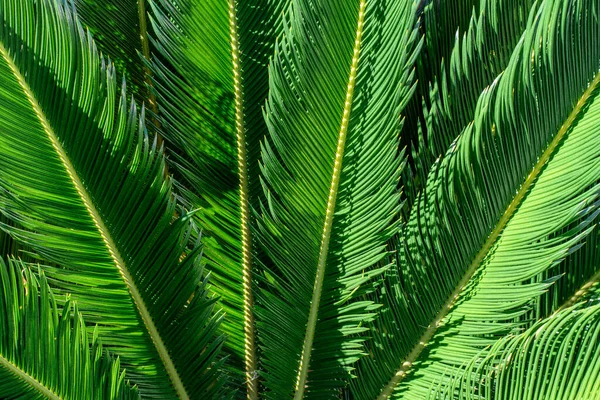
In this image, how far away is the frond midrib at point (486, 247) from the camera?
1.92 m

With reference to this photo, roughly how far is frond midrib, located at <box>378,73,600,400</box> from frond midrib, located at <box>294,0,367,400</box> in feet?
0.95

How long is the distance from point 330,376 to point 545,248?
0.85m

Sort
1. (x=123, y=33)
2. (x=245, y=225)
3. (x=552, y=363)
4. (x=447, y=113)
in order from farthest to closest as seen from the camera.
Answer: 1. (x=123, y=33)
2. (x=245, y=225)
3. (x=447, y=113)
4. (x=552, y=363)

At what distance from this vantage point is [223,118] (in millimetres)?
2477

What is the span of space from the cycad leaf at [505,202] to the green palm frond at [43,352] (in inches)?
37.9

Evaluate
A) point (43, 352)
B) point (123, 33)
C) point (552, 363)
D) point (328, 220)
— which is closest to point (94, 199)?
point (43, 352)

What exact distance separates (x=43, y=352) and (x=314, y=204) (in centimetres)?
→ 91

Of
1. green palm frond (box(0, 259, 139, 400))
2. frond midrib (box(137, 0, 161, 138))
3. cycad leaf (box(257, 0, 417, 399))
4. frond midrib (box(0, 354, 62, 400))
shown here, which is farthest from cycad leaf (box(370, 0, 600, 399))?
frond midrib (box(137, 0, 161, 138))

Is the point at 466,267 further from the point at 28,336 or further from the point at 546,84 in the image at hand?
the point at 28,336

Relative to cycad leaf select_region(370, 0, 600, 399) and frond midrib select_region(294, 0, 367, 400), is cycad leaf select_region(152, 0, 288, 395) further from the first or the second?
cycad leaf select_region(370, 0, 600, 399)

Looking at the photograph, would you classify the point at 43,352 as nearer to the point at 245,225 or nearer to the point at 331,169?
the point at 245,225

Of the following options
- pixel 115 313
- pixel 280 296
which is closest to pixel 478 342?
pixel 280 296

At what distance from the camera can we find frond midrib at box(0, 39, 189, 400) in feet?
6.34

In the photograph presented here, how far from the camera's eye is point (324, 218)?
7.32 ft
